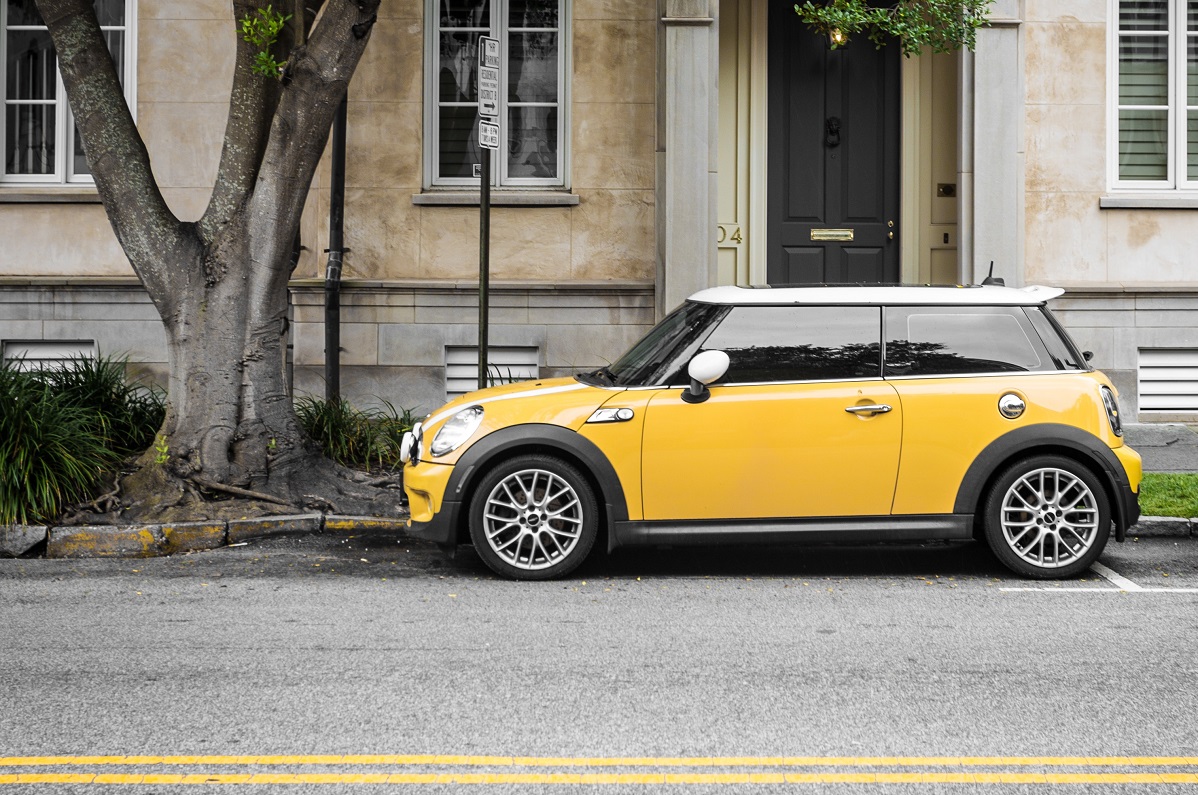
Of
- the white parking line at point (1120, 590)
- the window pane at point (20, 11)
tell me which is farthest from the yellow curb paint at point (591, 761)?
the window pane at point (20, 11)

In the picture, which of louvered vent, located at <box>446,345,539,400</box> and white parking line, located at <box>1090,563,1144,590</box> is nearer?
white parking line, located at <box>1090,563,1144,590</box>

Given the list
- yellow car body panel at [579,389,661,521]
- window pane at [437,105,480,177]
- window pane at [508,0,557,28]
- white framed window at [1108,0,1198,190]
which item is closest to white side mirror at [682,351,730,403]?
yellow car body panel at [579,389,661,521]

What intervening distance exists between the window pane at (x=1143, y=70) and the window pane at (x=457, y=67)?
21.8 feet

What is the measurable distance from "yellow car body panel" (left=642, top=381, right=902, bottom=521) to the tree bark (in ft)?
8.90

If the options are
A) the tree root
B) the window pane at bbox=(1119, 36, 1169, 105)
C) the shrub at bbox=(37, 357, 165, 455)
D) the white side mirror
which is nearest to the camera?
the white side mirror

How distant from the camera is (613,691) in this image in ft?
16.6

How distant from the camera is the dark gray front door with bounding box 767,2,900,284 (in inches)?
534

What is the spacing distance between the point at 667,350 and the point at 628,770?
357cm

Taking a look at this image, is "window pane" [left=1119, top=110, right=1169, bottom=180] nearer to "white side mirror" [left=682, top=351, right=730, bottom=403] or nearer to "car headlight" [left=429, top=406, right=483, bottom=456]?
"white side mirror" [left=682, top=351, right=730, bottom=403]

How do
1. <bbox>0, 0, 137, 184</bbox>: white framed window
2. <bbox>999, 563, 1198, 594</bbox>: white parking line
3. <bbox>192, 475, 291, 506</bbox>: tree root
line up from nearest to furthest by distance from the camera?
<bbox>999, 563, 1198, 594</bbox>: white parking line, <bbox>192, 475, 291, 506</bbox>: tree root, <bbox>0, 0, 137, 184</bbox>: white framed window

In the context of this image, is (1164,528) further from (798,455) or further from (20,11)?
(20,11)

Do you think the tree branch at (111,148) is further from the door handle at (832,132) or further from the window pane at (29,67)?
the door handle at (832,132)

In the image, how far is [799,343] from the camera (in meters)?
7.31

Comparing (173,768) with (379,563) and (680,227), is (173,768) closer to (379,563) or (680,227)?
(379,563)
